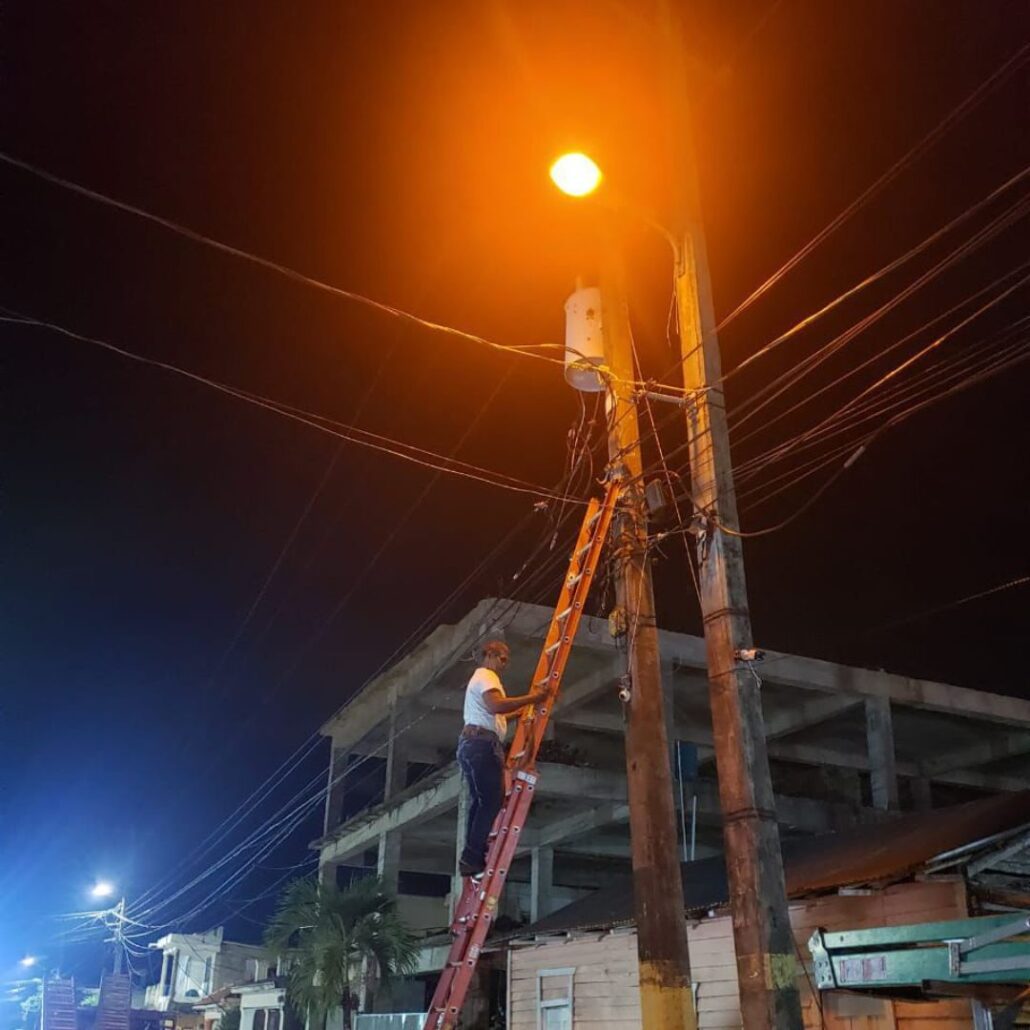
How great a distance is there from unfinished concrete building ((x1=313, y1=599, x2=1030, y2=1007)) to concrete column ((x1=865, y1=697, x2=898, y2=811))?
39 millimetres

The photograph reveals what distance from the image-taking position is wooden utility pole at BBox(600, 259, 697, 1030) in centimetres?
691

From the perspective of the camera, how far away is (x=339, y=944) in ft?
70.0

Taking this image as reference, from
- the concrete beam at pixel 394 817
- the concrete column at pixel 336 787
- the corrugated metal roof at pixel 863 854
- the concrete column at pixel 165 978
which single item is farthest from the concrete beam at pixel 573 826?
the concrete column at pixel 165 978

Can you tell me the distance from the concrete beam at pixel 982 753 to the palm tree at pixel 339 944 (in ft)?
65.2

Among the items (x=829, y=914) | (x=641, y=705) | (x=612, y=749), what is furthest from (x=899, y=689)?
(x=641, y=705)

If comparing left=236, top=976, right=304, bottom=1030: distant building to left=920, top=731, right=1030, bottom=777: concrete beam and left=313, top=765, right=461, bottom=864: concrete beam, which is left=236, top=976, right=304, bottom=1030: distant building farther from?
left=920, top=731, right=1030, bottom=777: concrete beam

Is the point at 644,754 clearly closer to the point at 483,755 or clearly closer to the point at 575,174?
the point at 483,755

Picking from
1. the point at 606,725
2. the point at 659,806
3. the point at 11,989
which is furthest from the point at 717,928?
the point at 11,989

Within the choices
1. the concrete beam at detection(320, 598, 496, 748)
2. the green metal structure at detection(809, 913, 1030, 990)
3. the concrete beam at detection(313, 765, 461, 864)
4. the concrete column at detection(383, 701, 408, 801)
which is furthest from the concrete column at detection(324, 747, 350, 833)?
the green metal structure at detection(809, 913, 1030, 990)

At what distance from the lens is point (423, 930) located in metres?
31.5

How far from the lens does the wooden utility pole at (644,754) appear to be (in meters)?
6.91

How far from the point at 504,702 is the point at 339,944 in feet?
52.2

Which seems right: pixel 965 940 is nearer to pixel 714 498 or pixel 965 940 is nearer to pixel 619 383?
pixel 714 498

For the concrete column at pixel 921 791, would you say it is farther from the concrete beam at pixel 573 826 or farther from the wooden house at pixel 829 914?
the wooden house at pixel 829 914
